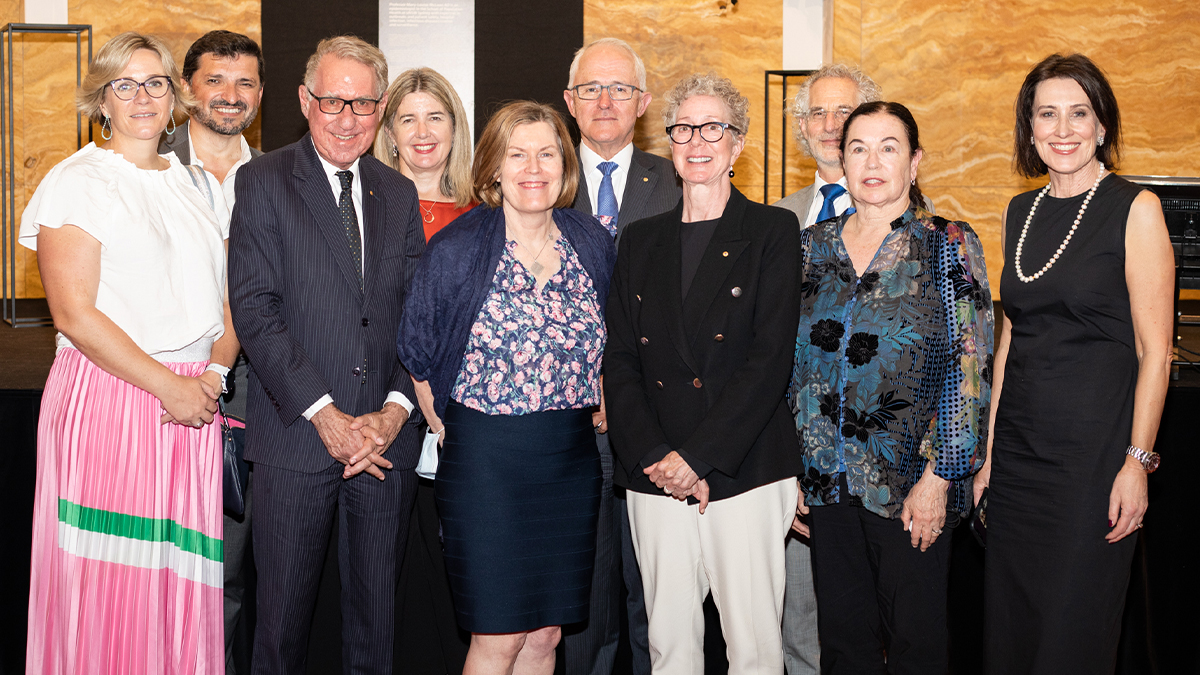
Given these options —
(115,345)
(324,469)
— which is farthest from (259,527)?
(115,345)

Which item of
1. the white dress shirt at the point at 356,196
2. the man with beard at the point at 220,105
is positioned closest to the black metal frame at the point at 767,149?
the man with beard at the point at 220,105

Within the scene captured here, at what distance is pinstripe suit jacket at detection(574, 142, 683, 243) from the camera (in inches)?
130

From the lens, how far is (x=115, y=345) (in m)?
2.58

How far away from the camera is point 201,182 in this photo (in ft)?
9.64

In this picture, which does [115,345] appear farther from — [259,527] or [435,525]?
[435,525]

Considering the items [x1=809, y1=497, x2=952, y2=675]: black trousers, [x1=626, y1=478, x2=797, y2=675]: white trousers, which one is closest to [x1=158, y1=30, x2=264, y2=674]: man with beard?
[x1=626, y1=478, x2=797, y2=675]: white trousers

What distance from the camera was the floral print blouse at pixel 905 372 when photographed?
2.43 metres

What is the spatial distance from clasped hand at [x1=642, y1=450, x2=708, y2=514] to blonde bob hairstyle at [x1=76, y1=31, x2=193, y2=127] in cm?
192

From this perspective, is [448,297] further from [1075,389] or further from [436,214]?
[1075,389]

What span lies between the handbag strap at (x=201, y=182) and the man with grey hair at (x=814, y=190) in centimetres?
206

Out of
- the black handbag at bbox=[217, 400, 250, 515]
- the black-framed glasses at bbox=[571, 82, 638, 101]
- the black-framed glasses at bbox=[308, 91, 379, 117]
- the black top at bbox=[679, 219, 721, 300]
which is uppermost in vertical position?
the black-framed glasses at bbox=[571, 82, 638, 101]

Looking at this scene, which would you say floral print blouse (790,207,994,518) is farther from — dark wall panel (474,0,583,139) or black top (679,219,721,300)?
dark wall panel (474,0,583,139)

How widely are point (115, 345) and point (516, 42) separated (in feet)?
17.8

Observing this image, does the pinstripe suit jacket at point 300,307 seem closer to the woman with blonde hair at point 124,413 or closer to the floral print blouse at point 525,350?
the woman with blonde hair at point 124,413
